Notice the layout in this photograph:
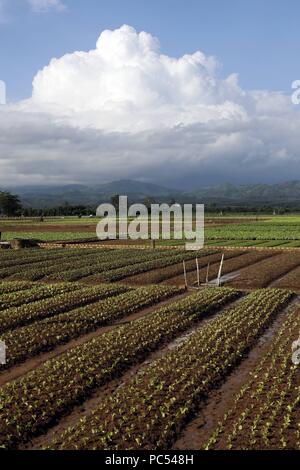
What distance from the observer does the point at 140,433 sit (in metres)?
9.29

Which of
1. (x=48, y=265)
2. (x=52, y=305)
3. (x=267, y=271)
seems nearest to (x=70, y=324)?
(x=52, y=305)

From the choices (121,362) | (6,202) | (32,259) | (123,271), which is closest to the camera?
(121,362)

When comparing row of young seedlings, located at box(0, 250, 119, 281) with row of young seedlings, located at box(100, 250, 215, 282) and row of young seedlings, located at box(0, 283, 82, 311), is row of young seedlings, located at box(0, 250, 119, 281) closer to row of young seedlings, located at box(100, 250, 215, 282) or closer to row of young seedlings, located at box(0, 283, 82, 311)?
row of young seedlings, located at box(100, 250, 215, 282)

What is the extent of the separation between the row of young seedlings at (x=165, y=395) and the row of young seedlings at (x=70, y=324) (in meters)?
3.66

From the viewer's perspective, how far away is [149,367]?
1291 cm

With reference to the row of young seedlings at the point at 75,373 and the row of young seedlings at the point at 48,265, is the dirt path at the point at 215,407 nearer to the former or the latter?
the row of young seedlings at the point at 75,373

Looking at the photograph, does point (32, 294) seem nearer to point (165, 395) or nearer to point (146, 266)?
point (146, 266)

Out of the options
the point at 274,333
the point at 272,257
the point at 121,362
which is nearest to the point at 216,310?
the point at 274,333

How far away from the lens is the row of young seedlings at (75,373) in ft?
32.4

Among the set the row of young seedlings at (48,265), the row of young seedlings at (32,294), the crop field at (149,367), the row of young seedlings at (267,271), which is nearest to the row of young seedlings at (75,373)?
the crop field at (149,367)

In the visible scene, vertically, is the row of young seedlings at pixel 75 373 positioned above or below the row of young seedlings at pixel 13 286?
below

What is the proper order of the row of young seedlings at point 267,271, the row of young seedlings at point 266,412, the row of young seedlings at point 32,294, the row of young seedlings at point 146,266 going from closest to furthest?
the row of young seedlings at point 266,412
the row of young seedlings at point 32,294
the row of young seedlings at point 267,271
the row of young seedlings at point 146,266

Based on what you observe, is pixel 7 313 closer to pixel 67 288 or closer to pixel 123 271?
pixel 67 288

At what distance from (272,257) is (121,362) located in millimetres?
26828
